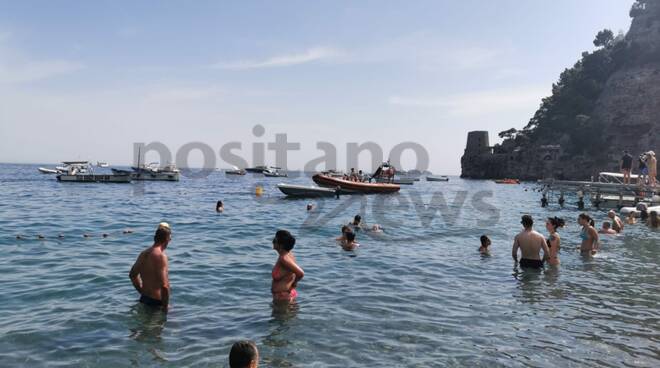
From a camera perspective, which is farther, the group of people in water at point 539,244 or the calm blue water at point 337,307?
the group of people in water at point 539,244

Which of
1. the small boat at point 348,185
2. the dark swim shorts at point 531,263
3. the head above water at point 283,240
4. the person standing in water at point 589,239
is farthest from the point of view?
the small boat at point 348,185

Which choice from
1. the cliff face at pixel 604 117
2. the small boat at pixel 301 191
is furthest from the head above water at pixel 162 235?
the cliff face at pixel 604 117

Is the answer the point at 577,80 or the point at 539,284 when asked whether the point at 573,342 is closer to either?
the point at 539,284

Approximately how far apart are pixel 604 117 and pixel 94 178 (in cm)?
9789

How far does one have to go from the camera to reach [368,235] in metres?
19.5

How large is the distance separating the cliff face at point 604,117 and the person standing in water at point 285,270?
9710 centimetres

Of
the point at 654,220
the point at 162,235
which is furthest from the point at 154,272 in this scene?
the point at 654,220

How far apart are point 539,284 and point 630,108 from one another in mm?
98262

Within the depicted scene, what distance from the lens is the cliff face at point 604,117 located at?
87.9m

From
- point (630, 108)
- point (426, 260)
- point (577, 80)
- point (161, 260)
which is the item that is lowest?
point (426, 260)

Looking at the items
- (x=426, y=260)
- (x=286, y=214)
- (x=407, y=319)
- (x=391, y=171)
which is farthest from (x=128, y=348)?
(x=391, y=171)

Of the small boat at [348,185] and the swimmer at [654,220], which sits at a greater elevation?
the small boat at [348,185]

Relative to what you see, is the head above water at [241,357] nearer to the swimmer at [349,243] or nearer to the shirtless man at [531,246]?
the shirtless man at [531,246]

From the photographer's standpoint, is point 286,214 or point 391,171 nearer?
point 286,214
